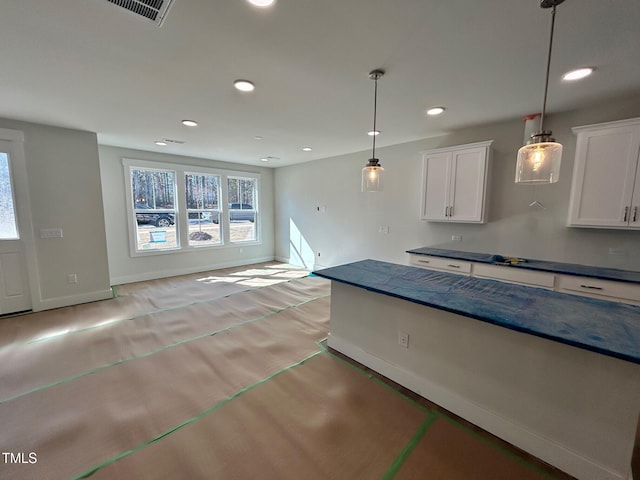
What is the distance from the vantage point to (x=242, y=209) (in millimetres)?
6629

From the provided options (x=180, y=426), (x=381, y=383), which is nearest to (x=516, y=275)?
(x=381, y=383)

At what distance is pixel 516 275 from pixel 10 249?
638 cm

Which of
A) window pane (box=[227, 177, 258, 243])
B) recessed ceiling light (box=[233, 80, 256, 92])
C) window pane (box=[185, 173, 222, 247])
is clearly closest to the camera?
recessed ceiling light (box=[233, 80, 256, 92])

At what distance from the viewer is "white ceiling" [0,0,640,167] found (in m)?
1.45

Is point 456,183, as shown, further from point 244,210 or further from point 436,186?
point 244,210

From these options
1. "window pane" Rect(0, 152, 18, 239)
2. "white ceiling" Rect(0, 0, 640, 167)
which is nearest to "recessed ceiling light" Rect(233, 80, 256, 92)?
"white ceiling" Rect(0, 0, 640, 167)

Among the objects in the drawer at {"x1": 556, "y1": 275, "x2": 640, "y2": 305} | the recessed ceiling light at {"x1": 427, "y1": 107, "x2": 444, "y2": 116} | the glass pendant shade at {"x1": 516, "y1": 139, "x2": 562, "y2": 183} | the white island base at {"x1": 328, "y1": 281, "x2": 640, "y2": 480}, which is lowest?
the white island base at {"x1": 328, "y1": 281, "x2": 640, "y2": 480}

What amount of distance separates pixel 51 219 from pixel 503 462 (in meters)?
5.57

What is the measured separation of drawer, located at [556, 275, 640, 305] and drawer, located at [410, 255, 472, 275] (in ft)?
2.88

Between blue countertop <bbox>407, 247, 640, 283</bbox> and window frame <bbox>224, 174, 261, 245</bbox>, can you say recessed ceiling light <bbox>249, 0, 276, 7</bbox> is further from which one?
window frame <bbox>224, 174, 261, 245</bbox>

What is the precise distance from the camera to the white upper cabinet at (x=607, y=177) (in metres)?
2.38

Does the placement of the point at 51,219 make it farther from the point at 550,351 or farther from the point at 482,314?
the point at 550,351

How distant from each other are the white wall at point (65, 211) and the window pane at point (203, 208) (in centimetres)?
183

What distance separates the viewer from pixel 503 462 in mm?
1533
